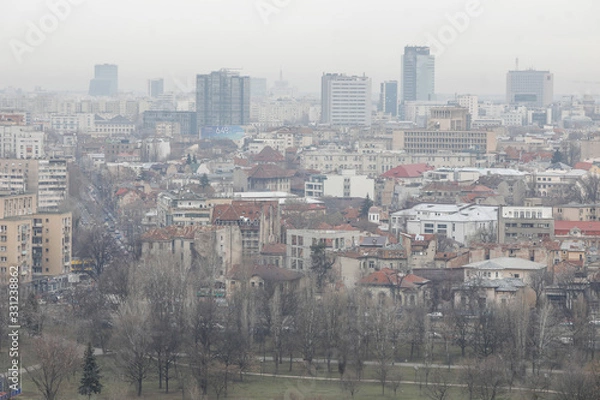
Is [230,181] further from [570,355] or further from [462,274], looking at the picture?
[570,355]

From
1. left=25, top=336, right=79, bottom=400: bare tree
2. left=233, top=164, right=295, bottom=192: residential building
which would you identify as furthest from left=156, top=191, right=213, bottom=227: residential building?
left=25, top=336, right=79, bottom=400: bare tree

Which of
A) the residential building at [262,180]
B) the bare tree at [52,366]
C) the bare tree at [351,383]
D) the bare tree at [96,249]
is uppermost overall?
the residential building at [262,180]

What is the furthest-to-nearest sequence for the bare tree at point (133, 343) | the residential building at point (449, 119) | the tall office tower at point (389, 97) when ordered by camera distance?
the tall office tower at point (389, 97), the residential building at point (449, 119), the bare tree at point (133, 343)

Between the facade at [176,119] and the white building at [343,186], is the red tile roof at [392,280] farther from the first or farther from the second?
the facade at [176,119]

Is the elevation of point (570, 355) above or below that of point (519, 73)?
below

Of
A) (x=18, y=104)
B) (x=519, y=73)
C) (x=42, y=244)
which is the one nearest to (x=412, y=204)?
(x=42, y=244)

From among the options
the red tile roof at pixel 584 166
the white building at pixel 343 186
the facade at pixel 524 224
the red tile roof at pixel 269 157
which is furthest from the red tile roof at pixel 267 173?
the facade at pixel 524 224
